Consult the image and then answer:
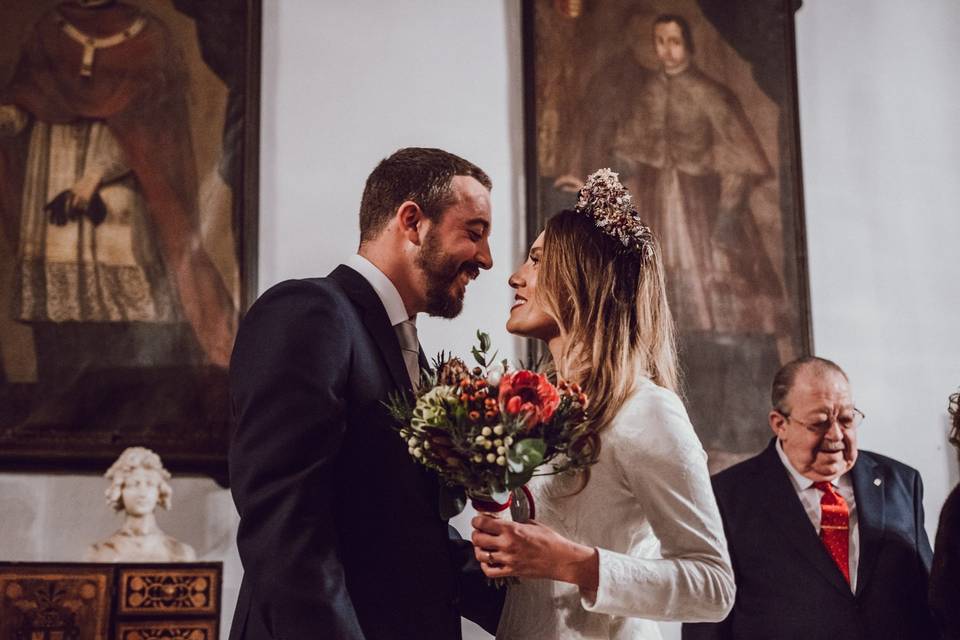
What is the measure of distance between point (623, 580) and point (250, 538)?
3.15 feet

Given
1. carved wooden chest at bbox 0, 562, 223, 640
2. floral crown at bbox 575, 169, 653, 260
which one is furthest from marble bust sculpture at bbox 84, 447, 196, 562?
floral crown at bbox 575, 169, 653, 260

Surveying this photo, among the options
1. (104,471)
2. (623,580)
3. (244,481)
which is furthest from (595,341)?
(104,471)

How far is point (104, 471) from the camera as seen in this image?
18.7ft

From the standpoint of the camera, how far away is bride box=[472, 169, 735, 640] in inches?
115

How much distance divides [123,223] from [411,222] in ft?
10.4

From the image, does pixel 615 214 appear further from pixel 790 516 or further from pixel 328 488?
pixel 790 516

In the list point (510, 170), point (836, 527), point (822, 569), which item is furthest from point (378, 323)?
point (510, 170)

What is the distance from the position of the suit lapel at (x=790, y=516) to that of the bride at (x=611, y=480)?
1.93 m

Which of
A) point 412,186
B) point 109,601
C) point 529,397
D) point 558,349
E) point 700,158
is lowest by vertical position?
point 109,601

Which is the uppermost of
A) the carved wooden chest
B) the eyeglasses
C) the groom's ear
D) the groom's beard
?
the groom's ear

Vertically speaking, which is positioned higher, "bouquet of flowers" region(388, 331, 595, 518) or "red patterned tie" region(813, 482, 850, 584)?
"bouquet of flowers" region(388, 331, 595, 518)

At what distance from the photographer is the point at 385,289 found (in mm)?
3256

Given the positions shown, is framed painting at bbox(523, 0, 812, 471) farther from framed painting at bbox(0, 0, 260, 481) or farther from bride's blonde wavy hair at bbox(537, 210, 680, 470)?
bride's blonde wavy hair at bbox(537, 210, 680, 470)

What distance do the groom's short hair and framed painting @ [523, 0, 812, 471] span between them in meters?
3.03
